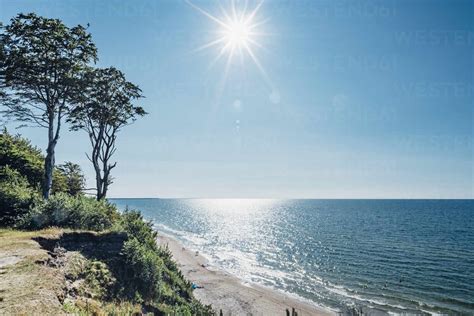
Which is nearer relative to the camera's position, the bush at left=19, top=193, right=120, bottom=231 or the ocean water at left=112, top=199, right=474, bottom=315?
the bush at left=19, top=193, right=120, bottom=231

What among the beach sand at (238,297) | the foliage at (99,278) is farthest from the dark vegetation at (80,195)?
the beach sand at (238,297)

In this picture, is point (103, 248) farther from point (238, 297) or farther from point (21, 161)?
point (238, 297)

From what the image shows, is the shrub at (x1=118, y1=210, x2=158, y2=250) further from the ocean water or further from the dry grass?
the ocean water

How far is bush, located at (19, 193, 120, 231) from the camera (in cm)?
1490

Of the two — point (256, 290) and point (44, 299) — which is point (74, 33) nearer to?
point (44, 299)

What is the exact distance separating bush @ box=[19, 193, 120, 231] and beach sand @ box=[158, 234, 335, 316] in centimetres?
1979

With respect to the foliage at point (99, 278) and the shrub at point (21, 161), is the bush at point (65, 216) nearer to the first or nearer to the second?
the foliage at point (99, 278)

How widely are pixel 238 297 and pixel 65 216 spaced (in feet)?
95.1

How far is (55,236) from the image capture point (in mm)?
13469

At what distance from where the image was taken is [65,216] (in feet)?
51.6

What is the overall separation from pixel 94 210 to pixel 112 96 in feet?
39.3

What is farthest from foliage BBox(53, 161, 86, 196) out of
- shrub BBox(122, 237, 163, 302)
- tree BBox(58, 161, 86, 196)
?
shrub BBox(122, 237, 163, 302)

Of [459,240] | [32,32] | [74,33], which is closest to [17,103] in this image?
[32,32]

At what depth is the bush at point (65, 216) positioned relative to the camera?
14.9 metres
